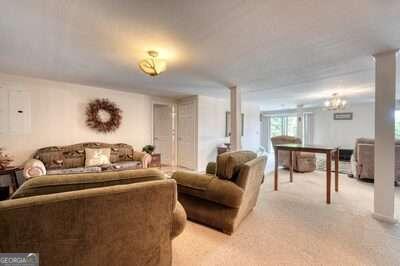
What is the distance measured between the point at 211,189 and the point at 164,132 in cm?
435

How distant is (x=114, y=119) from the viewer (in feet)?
15.4

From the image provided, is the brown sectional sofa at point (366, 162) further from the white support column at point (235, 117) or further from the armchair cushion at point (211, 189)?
the armchair cushion at point (211, 189)

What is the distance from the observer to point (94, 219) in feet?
3.38

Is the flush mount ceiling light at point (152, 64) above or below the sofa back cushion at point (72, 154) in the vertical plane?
above

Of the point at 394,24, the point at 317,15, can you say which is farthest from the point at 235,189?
the point at 394,24

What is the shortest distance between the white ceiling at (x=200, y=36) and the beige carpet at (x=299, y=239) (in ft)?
7.20

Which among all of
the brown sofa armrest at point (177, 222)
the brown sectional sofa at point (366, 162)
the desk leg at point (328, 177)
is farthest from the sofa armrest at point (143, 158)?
the brown sectional sofa at point (366, 162)

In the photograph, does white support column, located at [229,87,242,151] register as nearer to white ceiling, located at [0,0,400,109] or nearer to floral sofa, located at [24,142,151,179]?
white ceiling, located at [0,0,400,109]

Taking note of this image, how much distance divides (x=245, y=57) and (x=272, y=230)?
2285 mm

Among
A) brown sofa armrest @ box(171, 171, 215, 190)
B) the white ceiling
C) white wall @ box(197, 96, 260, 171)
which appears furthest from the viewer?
white wall @ box(197, 96, 260, 171)

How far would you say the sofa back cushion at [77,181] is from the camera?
1049 millimetres

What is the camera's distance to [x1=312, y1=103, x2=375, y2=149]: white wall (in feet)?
23.1

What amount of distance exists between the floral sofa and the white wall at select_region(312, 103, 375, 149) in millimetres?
7552

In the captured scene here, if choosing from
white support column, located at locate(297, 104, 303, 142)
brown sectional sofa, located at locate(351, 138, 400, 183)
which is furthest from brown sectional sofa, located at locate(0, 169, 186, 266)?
white support column, located at locate(297, 104, 303, 142)
